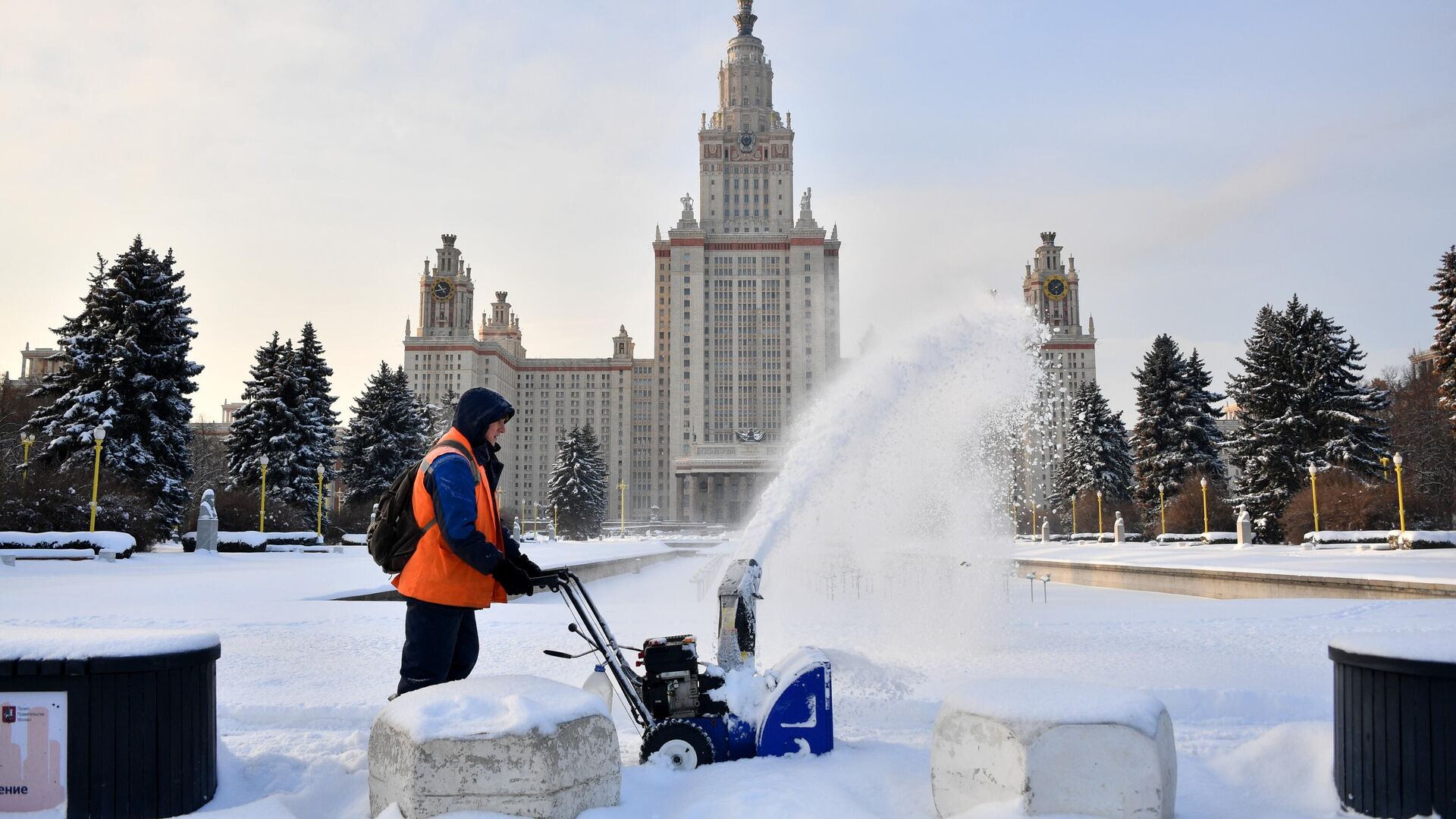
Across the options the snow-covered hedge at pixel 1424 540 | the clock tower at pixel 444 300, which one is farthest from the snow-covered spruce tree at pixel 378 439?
the clock tower at pixel 444 300

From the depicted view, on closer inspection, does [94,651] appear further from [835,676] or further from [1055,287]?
[1055,287]

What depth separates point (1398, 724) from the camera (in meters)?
3.80

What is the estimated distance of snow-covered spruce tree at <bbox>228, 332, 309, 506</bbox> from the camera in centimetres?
4294

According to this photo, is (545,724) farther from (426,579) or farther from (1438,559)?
(1438,559)

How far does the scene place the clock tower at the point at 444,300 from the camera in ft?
424

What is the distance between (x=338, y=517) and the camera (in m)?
→ 48.7

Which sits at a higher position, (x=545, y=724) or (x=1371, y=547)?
(x=545, y=724)

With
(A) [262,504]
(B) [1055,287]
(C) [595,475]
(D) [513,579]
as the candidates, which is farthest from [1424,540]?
(B) [1055,287]

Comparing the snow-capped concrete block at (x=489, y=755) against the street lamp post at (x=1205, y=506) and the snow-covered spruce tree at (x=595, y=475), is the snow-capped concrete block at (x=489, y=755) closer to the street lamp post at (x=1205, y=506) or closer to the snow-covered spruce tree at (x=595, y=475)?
the street lamp post at (x=1205, y=506)

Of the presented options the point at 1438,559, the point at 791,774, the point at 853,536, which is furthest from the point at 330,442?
the point at 791,774

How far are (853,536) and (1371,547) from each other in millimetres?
22056

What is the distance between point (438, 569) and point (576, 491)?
78649mm

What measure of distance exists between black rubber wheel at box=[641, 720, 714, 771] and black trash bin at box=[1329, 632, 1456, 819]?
2833 mm

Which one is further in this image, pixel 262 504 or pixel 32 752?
pixel 262 504
